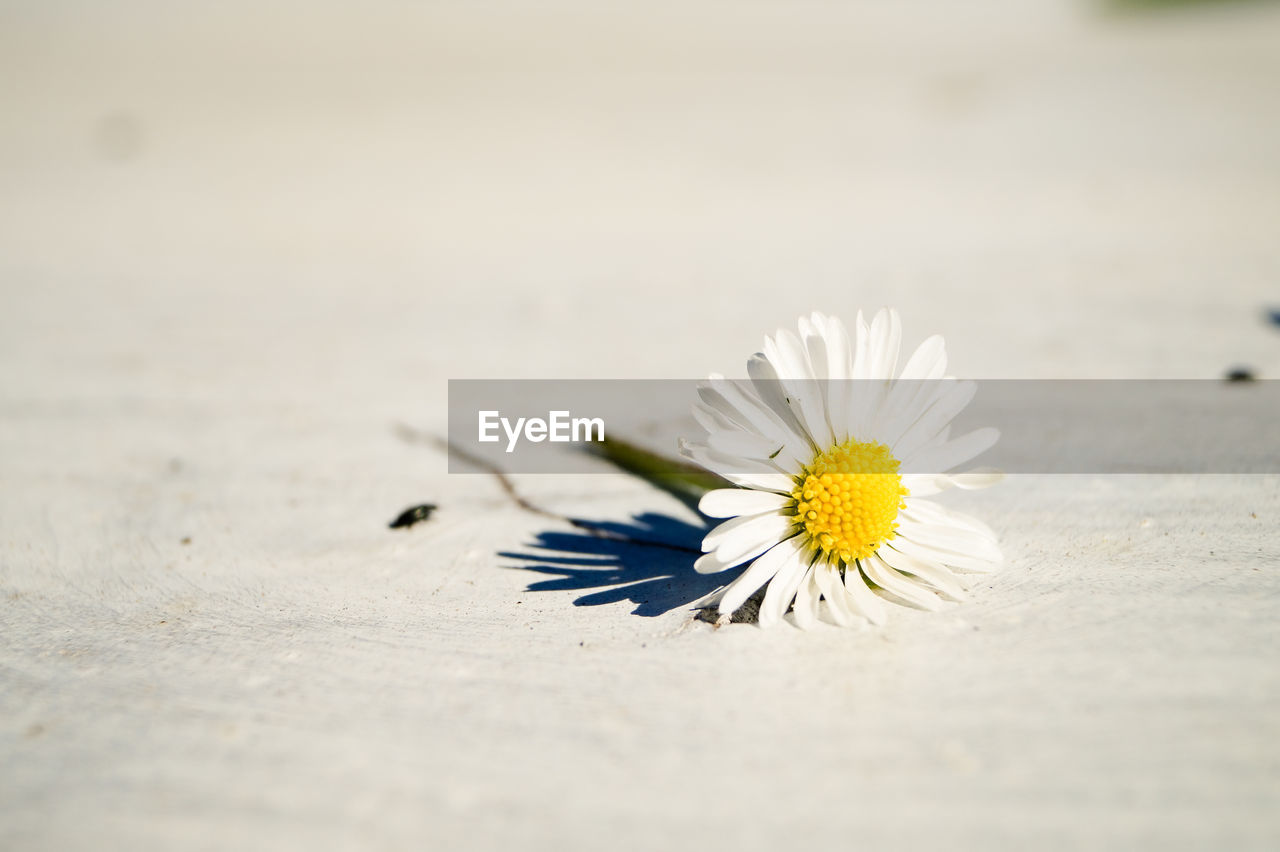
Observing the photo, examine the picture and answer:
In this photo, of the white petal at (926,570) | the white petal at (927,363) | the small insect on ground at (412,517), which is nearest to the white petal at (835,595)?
the white petal at (926,570)

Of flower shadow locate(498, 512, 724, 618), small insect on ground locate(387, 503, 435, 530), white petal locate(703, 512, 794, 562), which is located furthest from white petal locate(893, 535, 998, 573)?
small insect on ground locate(387, 503, 435, 530)

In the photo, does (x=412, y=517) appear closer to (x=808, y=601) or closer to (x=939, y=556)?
(x=808, y=601)

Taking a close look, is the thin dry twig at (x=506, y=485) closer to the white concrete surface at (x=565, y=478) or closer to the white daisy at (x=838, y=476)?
the white concrete surface at (x=565, y=478)

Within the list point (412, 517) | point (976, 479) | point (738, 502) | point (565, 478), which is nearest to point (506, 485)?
point (565, 478)

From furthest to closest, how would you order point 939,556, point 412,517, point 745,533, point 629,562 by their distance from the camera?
point 412,517 < point 629,562 < point 939,556 < point 745,533

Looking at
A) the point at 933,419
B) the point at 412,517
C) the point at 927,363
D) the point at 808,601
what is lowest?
the point at 808,601

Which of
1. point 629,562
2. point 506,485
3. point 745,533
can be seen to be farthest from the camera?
point 506,485
